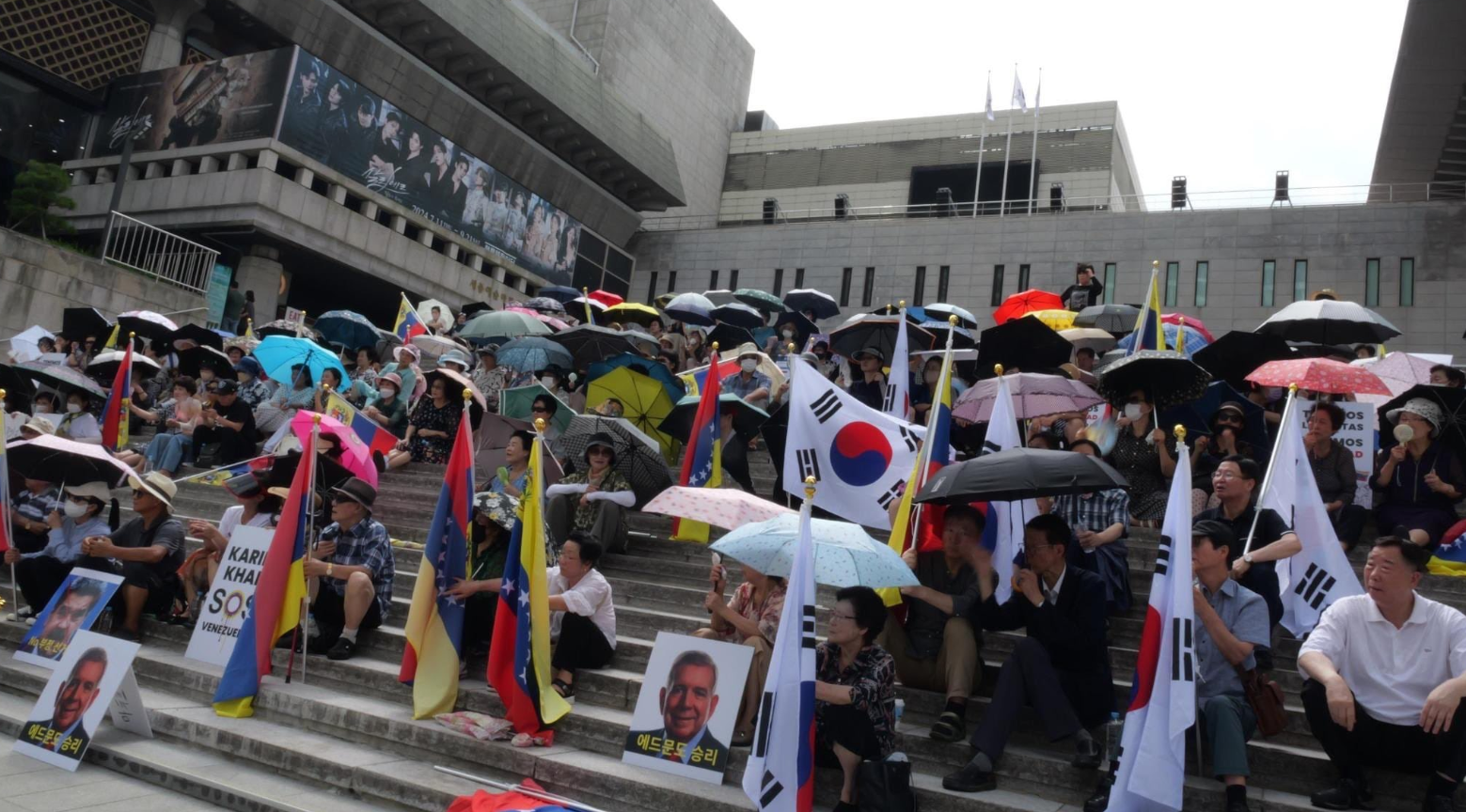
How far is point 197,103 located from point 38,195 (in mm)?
5103

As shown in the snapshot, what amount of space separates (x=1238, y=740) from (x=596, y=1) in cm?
4054

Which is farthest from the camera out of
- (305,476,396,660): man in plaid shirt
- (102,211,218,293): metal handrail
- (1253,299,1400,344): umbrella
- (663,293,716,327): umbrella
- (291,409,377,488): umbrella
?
(102,211,218,293): metal handrail

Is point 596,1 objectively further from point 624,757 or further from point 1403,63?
point 624,757

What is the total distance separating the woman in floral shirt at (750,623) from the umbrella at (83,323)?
15.8 m

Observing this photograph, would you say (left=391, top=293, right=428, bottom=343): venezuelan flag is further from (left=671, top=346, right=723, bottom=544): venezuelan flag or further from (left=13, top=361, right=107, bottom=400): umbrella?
(left=671, top=346, right=723, bottom=544): venezuelan flag

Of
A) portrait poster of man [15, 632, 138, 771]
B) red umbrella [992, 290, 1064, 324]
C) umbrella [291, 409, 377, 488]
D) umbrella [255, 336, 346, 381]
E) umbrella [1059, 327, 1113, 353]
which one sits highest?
red umbrella [992, 290, 1064, 324]

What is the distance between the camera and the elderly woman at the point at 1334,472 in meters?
8.23

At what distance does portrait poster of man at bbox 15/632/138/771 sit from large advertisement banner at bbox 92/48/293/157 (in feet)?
76.3

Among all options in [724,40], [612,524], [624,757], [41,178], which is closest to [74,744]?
[624,757]

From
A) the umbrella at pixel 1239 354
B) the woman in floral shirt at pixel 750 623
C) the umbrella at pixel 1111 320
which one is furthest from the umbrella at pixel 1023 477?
the umbrella at pixel 1111 320

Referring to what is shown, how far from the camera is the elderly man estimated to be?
5176 millimetres

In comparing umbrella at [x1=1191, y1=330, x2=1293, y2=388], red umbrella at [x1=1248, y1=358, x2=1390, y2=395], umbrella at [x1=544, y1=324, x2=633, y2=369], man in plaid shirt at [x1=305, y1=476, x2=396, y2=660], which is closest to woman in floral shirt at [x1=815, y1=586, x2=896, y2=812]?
man in plaid shirt at [x1=305, y1=476, x2=396, y2=660]

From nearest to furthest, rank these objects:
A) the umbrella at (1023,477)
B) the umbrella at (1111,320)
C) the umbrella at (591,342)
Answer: the umbrella at (1023,477) < the umbrella at (591,342) < the umbrella at (1111,320)

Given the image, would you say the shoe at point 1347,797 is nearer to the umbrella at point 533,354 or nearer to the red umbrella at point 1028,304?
the umbrella at point 533,354
